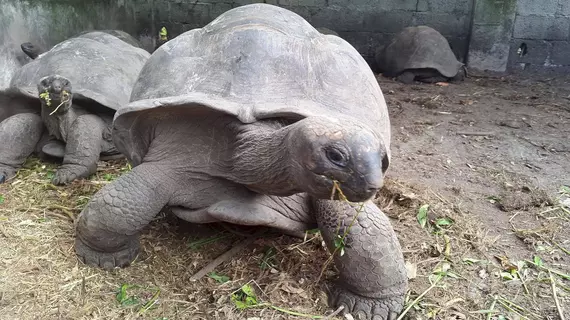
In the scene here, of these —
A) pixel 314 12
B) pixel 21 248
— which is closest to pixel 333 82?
pixel 21 248

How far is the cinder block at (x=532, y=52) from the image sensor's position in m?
7.66

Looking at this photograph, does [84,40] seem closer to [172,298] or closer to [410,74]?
[172,298]

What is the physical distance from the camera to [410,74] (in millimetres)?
7156

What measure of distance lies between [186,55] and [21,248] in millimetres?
1249

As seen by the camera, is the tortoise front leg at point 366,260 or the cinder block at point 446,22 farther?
the cinder block at point 446,22

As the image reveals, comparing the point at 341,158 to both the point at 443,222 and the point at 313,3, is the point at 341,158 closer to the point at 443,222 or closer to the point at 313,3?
the point at 443,222

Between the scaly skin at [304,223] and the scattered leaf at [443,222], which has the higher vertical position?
the scaly skin at [304,223]

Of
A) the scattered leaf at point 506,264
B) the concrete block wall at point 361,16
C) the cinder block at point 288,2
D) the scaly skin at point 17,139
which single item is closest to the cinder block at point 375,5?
the concrete block wall at point 361,16

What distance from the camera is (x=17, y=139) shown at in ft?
11.7

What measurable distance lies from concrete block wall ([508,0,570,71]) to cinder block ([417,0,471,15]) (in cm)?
76

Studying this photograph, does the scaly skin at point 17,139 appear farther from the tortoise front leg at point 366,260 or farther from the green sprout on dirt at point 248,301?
the tortoise front leg at point 366,260

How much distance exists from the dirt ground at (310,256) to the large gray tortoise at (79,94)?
167 mm

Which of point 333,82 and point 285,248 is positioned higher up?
point 333,82

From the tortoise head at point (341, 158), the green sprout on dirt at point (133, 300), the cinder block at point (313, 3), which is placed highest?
the tortoise head at point (341, 158)
